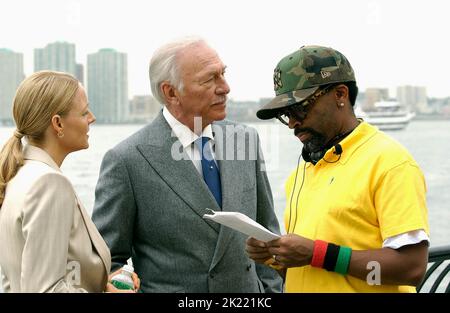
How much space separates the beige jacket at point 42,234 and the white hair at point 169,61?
2.71 ft

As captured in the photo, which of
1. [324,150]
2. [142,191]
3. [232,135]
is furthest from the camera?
[232,135]

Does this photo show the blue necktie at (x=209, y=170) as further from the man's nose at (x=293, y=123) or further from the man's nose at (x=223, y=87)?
the man's nose at (x=293, y=123)

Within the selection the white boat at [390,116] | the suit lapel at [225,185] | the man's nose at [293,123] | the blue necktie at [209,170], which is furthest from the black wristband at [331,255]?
the white boat at [390,116]

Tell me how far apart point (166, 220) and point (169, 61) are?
0.61m

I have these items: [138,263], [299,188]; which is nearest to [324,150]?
[299,188]

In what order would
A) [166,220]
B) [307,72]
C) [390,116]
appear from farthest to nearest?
[390,116] → [166,220] → [307,72]

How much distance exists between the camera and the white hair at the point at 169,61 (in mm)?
2865

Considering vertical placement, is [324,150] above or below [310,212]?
above

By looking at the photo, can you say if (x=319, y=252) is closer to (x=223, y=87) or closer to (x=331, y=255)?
(x=331, y=255)

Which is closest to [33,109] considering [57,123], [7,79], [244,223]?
[57,123]

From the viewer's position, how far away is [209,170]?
2896mm
